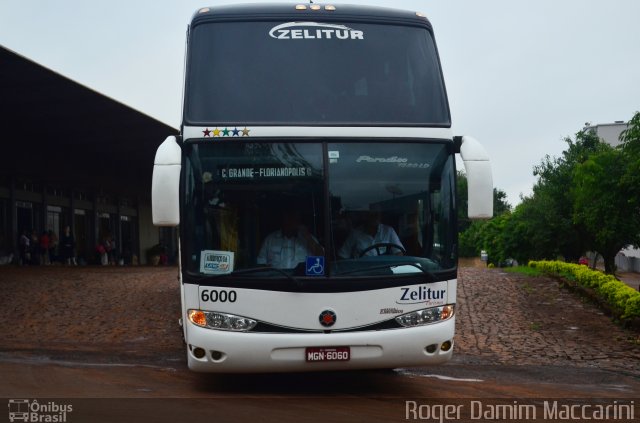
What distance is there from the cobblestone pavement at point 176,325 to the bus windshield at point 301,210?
4.64 metres

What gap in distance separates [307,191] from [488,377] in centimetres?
426

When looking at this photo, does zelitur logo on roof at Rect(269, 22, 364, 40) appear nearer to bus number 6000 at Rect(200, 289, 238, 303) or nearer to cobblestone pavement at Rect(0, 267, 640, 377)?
bus number 6000 at Rect(200, 289, 238, 303)

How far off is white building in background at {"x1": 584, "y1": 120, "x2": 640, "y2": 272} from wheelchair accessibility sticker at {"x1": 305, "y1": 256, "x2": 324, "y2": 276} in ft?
172

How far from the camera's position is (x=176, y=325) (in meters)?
15.7

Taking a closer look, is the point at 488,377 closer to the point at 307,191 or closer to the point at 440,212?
the point at 440,212

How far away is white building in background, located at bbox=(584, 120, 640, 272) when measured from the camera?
231 ft

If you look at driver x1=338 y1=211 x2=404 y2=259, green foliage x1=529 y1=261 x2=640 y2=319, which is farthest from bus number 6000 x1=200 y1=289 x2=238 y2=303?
green foliage x1=529 y1=261 x2=640 y2=319

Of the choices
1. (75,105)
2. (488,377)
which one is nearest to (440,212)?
(488,377)

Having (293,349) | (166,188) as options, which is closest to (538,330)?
(293,349)

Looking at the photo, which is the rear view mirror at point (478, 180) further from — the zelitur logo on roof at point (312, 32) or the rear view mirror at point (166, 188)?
the rear view mirror at point (166, 188)

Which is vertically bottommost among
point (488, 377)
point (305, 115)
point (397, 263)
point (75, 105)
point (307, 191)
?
point (488, 377)

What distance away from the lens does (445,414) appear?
826 cm

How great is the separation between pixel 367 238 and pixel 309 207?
25.7 inches

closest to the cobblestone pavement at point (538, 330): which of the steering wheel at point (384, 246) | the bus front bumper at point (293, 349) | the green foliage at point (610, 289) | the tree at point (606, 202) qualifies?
the green foliage at point (610, 289)
